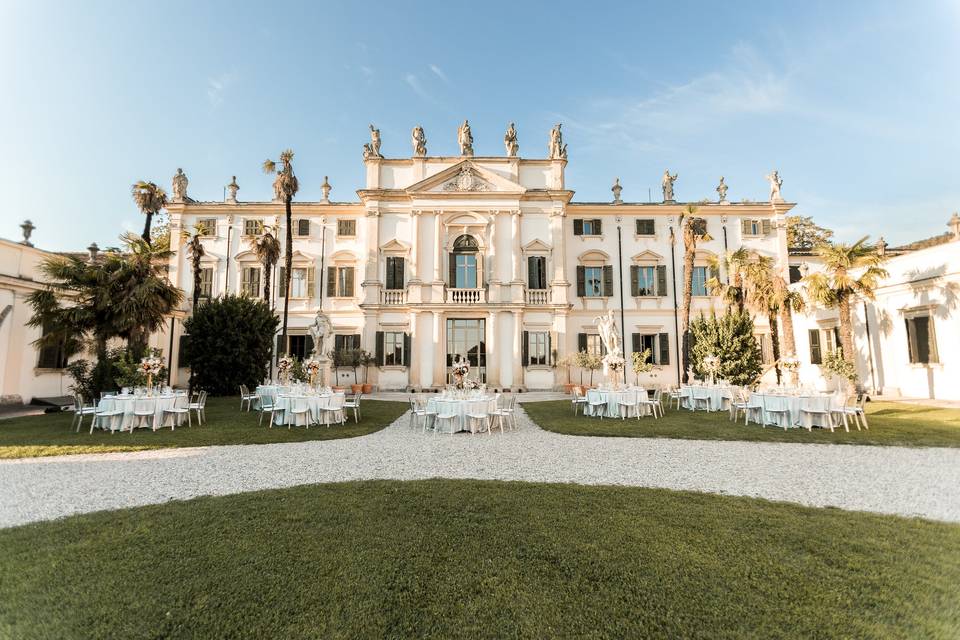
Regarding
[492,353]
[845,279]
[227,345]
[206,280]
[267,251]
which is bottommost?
[492,353]

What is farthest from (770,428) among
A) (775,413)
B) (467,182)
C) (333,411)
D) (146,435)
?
(467,182)

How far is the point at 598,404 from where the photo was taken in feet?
41.9

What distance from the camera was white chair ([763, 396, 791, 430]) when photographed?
1066cm

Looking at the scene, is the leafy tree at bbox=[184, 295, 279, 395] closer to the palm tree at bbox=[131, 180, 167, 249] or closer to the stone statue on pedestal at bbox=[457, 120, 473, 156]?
the palm tree at bbox=[131, 180, 167, 249]

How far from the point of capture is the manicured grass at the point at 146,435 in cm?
813

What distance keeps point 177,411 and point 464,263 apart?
577 inches

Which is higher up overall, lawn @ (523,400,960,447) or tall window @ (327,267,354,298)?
tall window @ (327,267,354,298)

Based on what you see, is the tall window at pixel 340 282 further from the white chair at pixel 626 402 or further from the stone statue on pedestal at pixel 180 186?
the white chair at pixel 626 402

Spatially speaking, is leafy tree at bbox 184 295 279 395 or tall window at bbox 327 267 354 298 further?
tall window at bbox 327 267 354 298

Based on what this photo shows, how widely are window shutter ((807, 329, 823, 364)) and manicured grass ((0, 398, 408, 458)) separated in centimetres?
1909

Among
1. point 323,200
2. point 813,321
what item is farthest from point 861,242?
point 323,200

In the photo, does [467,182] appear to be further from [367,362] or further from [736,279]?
[736,279]

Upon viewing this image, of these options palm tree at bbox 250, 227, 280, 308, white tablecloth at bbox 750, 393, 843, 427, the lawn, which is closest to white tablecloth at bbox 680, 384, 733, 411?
the lawn

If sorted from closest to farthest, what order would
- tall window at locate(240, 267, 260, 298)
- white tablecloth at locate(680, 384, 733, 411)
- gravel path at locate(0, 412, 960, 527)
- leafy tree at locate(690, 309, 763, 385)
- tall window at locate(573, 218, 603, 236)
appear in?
1. gravel path at locate(0, 412, 960, 527)
2. white tablecloth at locate(680, 384, 733, 411)
3. leafy tree at locate(690, 309, 763, 385)
4. tall window at locate(240, 267, 260, 298)
5. tall window at locate(573, 218, 603, 236)
